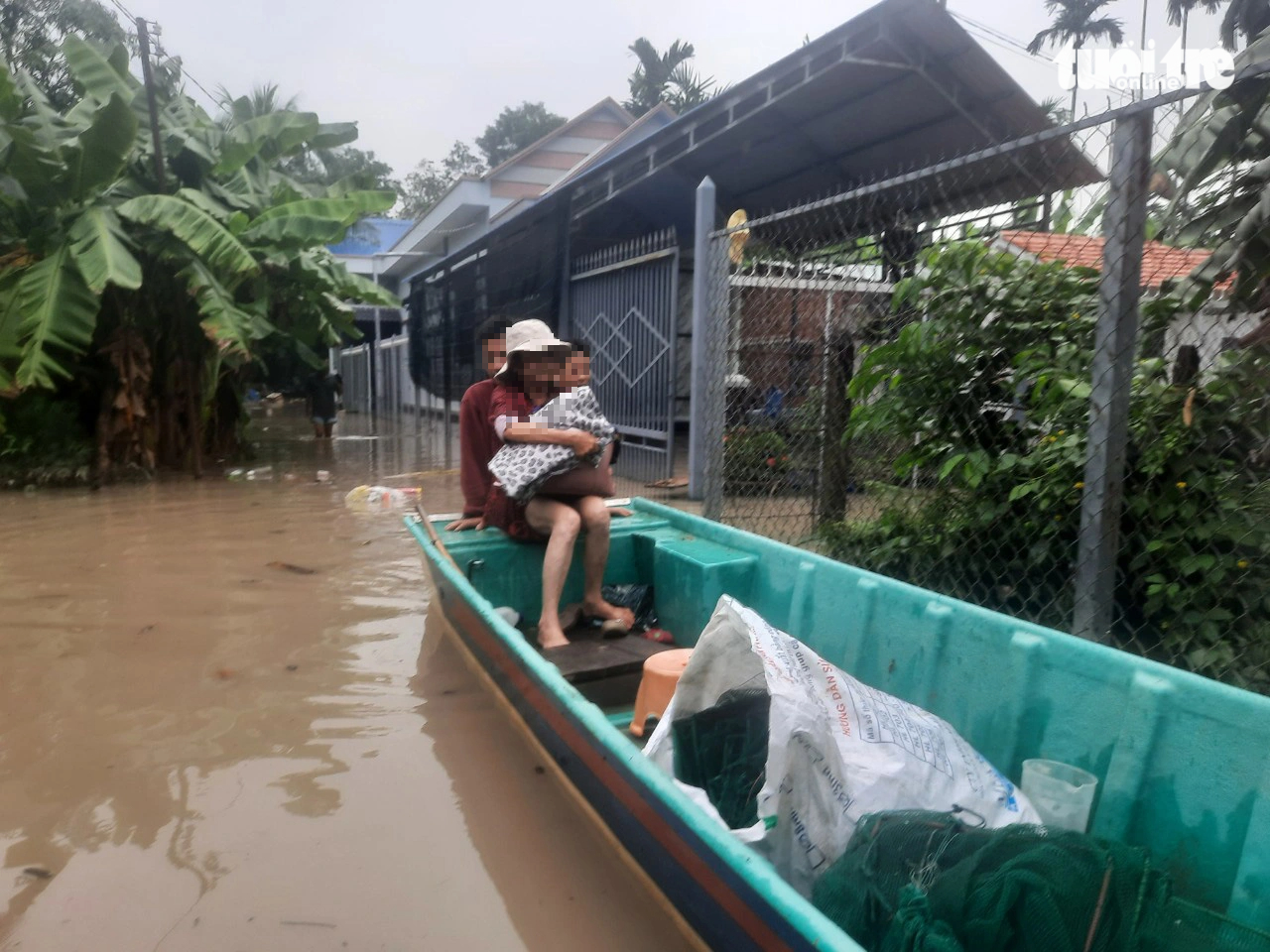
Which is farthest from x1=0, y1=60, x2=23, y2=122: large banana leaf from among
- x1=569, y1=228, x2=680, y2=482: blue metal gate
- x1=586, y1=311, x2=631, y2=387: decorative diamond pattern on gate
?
x1=586, y1=311, x2=631, y2=387: decorative diamond pattern on gate

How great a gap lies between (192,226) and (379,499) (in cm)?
300

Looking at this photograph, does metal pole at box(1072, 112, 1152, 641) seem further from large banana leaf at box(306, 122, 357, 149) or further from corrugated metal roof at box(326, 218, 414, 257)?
corrugated metal roof at box(326, 218, 414, 257)

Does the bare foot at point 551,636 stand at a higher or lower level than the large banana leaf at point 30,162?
lower

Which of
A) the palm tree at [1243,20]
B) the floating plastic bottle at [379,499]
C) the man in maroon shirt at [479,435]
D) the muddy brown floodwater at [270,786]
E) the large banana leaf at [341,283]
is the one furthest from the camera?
the large banana leaf at [341,283]

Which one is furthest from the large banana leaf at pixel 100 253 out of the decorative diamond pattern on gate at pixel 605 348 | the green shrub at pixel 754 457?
the green shrub at pixel 754 457

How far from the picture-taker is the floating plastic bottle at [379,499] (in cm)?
791

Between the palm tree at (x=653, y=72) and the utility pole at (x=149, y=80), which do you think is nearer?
the utility pole at (x=149, y=80)

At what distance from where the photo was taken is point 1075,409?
3.13 m

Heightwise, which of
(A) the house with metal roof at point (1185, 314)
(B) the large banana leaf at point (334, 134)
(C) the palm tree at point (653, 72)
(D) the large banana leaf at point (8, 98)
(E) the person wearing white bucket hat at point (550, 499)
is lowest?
(E) the person wearing white bucket hat at point (550, 499)

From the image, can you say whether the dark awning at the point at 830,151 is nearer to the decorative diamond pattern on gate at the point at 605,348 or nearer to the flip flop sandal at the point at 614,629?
the decorative diamond pattern on gate at the point at 605,348

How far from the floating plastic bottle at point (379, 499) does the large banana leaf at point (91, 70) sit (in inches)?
171

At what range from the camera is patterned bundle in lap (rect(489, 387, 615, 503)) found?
359cm

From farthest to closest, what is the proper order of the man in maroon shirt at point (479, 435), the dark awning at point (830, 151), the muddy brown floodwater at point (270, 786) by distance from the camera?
the dark awning at point (830, 151) → the man in maroon shirt at point (479, 435) → the muddy brown floodwater at point (270, 786)

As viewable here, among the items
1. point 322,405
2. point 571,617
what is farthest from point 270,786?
point 322,405
